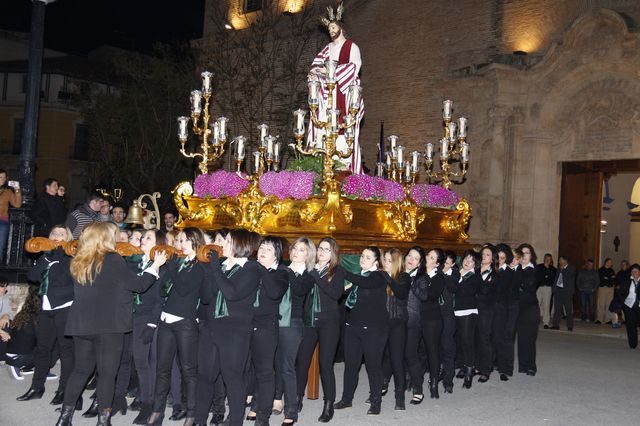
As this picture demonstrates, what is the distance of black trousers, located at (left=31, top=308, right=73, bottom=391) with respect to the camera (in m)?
8.05

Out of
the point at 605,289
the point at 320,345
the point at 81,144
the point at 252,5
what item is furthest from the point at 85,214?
the point at 81,144

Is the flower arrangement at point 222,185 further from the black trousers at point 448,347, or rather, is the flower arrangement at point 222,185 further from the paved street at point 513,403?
the black trousers at point 448,347

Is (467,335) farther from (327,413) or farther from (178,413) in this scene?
(178,413)

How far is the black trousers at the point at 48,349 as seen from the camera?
8.05 m

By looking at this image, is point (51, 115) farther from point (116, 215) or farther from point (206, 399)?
point (206, 399)

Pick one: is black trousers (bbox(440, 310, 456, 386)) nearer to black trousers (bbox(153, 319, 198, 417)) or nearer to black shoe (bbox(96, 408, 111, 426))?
black trousers (bbox(153, 319, 198, 417))

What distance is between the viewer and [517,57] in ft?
68.8

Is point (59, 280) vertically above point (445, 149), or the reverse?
A: point (445, 149)

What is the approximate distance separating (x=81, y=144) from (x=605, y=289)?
36.2 m

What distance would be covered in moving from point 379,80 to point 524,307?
559 inches

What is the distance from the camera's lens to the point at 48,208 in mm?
12977

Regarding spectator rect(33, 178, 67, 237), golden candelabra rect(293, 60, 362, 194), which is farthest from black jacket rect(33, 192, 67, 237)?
golden candelabra rect(293, 60, 362, 194)

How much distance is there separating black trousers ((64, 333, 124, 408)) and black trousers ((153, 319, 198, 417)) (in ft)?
1.86

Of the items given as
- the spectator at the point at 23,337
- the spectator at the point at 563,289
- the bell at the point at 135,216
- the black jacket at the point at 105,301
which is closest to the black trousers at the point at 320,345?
the black jacket at the point at 105,301
